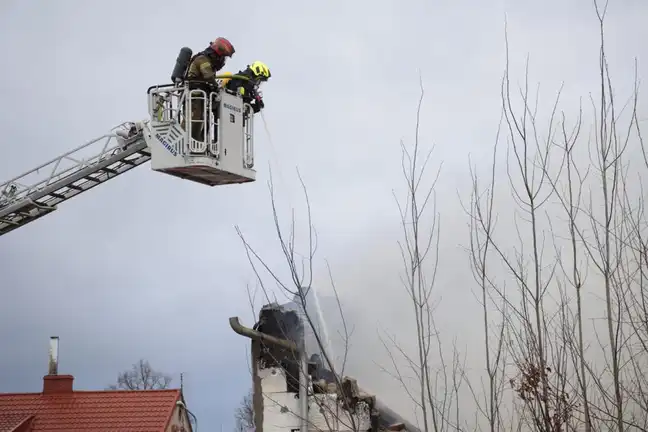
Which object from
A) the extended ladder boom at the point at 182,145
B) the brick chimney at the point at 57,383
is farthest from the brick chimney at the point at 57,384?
the extended ladder boom at the point at 182,145

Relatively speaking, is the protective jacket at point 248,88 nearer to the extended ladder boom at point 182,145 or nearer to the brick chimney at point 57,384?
the extended ladder boom at point 182,145

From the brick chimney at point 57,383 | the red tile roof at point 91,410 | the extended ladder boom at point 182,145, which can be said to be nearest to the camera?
the extended ladder boom at point 182,145

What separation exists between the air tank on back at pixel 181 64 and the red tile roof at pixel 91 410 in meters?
11.6

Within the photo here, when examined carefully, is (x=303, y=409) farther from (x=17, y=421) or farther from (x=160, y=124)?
(x=17, y=421)

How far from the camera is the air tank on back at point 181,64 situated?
13.3 m

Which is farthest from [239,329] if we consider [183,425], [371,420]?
[183,425]

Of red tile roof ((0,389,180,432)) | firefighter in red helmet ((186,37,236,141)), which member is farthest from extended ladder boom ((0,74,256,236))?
red tile roof ((0,389,180,432))

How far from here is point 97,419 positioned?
23.2 metres

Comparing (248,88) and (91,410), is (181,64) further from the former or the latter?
(91,410)

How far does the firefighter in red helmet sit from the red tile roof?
11.3m

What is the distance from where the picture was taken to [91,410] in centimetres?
2361

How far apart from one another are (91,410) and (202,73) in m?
13.2

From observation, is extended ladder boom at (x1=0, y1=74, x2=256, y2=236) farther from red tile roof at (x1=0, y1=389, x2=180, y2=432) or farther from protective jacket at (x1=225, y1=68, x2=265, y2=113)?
red tile roof at (x1=0, y1=389, x2=180, y2=432)

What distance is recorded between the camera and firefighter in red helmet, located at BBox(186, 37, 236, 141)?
13.2 meters
